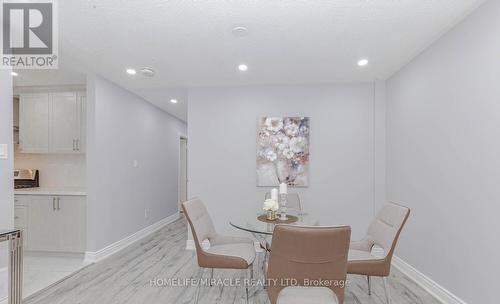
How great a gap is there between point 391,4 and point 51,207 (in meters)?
4.40

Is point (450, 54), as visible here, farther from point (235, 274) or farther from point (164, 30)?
point (235, 274)

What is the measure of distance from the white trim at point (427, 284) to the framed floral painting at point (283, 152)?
148 cm

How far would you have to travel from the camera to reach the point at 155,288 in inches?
104

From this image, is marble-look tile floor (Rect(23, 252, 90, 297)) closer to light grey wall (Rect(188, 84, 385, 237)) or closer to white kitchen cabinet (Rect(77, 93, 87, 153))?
white kitchen cabinet (Rect(77, 93, 87, 153))

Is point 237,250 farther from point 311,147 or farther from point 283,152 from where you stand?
point 311,147

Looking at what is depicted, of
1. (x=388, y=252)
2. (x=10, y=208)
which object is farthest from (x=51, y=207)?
(x=388, y=252)

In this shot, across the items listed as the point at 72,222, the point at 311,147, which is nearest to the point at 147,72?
the point at 72,222

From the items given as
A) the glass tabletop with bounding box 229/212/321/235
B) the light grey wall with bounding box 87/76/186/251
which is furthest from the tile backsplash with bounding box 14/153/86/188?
the glass tabletop with bounding box 229/212/321/235

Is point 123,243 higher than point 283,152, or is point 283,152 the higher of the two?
point 283,152

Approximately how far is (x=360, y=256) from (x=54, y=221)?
3.76m

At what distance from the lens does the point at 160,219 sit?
5191 millimetres

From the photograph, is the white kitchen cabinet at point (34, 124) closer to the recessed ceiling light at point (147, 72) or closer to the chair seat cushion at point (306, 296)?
the recessed ceiling light at point (147, 72)

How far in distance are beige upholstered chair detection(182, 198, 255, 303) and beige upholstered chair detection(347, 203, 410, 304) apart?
2.90 ft

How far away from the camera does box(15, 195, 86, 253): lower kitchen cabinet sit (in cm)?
340
